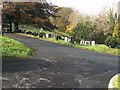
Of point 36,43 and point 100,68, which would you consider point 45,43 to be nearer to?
point 36,43

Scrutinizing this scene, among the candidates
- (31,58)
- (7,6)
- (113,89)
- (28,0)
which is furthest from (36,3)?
(113,89)

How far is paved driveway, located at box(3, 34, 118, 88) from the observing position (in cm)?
388

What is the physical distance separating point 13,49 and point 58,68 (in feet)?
2.67

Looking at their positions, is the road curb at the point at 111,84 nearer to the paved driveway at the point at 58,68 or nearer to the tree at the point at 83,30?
the paved driveway at the point at 58,68

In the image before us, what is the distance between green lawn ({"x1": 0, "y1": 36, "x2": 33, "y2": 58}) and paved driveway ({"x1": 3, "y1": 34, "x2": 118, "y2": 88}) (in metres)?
0.08

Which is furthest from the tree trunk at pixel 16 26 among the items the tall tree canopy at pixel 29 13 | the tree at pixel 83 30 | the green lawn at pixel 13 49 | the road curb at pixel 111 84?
the road curb at pixel 111 84

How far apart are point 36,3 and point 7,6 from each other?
0.48m

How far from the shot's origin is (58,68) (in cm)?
408

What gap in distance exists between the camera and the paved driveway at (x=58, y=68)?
3.88 m

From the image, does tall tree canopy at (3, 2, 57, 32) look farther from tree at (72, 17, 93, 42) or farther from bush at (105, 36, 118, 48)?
bush at (105, 36, 118, 48)

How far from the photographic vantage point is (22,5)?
4.32 meters

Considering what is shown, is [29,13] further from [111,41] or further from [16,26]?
[111,41]

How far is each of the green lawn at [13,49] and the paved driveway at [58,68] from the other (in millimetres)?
81

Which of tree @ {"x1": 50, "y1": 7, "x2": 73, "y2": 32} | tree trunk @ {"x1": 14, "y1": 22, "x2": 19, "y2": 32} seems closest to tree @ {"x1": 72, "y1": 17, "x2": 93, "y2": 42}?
tree @ {"x1": 50, "y1": 7, "x2": 73, "y2": 32}
